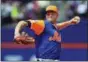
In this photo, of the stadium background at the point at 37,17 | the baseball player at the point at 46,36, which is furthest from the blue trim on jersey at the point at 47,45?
the stadium background at the point at 37,17

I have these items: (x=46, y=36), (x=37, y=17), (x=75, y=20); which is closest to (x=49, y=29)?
(x=46, y=36)

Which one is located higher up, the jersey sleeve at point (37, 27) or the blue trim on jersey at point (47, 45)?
the jersey sleeve at point (37, 27)

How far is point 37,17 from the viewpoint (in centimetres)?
316

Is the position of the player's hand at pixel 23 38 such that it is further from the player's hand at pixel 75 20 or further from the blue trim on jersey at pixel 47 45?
the player's hand at pixel 75 20

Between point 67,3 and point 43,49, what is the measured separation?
585 mm

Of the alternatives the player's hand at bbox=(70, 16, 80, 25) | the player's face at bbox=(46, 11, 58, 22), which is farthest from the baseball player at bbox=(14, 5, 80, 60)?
the player's hand at bbox=(70, 16, 80, 25)

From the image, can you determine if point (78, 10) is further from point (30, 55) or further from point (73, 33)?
point (30, 55)

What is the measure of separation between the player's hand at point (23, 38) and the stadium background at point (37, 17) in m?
0.07

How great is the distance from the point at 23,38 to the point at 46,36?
9.1 inches

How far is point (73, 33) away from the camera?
10.7 ft

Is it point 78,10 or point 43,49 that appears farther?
point 78,10

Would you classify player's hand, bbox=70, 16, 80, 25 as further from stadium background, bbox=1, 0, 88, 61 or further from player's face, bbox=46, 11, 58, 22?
player's face, bbox=46, 11, 58, 22

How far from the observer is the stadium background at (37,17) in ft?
10.5

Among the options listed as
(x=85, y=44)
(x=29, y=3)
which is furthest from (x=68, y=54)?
(x=29, y=3)
